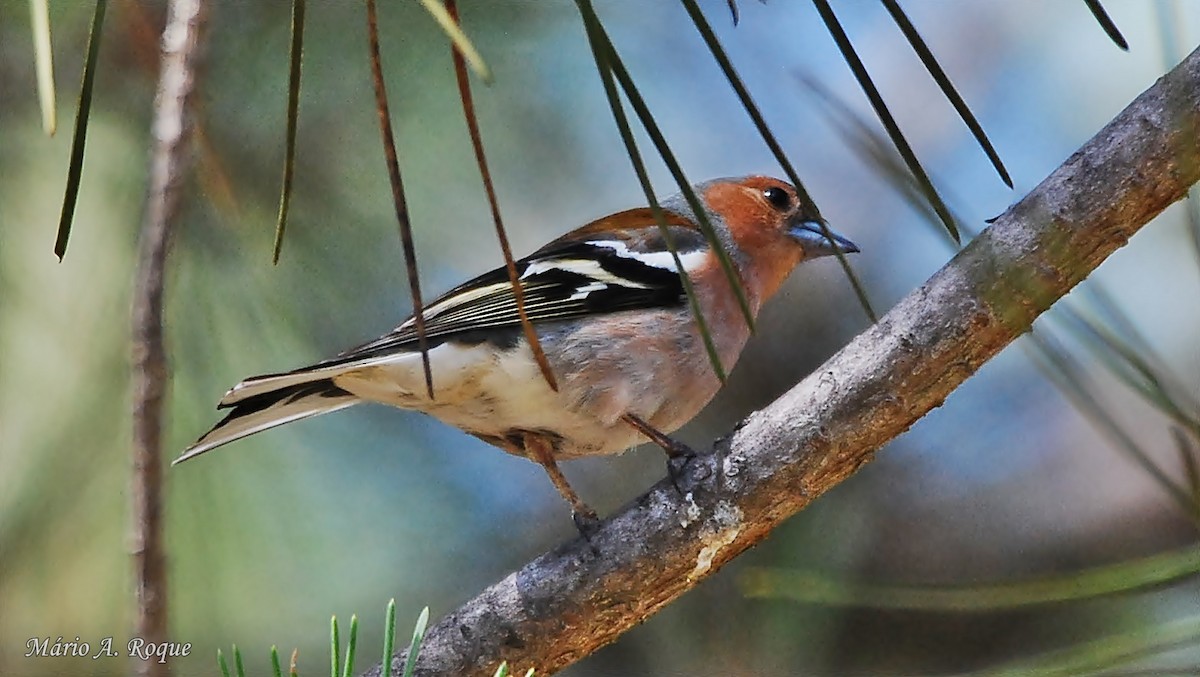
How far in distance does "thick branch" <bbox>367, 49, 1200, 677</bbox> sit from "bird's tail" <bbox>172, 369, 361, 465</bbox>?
21cm

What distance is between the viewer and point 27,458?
1015 mm

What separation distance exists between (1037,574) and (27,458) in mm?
957

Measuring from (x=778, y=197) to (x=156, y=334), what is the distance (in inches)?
25.2

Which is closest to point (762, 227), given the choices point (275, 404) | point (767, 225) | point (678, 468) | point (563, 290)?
point (767, 225)

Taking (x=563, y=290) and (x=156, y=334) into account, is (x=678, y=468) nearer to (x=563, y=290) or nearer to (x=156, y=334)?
(x=563, y=290)

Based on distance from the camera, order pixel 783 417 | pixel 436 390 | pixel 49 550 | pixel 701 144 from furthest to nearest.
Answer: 1. pixel 701 144
2. pixel 49 550
3. pixel 436 390
4. pixel 783 417

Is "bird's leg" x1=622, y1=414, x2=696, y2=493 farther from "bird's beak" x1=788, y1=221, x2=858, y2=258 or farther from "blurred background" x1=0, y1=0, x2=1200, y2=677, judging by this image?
"bird's beak" x1=788, y1=221, x2=858, y2=258

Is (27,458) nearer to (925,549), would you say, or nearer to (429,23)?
(429,23)

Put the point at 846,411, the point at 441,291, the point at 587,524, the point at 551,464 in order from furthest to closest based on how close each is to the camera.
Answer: the point at 441,291
the point at 551,464
the point at 587,524
the point at 846,411

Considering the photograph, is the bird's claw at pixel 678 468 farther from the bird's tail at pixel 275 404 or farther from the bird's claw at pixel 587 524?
the bird's tail at pixel 275 404

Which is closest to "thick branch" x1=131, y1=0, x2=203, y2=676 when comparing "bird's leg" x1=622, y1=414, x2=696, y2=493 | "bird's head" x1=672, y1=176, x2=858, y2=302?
"bird's leg" x1=622, y1=414, x2=696, y2=493

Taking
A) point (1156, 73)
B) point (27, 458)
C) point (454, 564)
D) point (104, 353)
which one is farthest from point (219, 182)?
point (1156, 73)

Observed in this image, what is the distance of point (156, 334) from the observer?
84 centimetres

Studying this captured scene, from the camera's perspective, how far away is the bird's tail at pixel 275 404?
794mm
